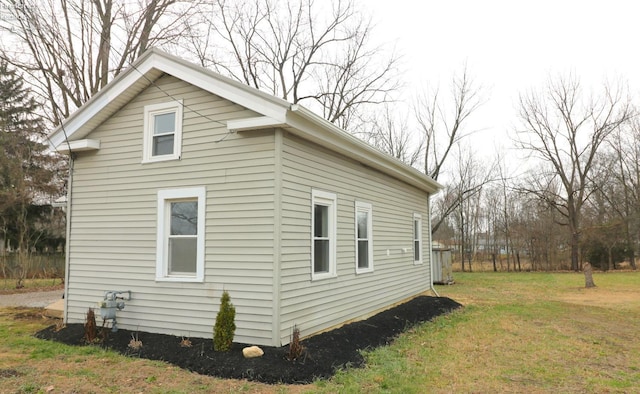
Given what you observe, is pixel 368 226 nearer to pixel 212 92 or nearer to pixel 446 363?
pixel 446 363

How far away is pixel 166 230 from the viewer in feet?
21.1

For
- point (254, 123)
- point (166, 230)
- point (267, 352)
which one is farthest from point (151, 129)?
point (267, 352)

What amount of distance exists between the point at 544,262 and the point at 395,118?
38.6 ft

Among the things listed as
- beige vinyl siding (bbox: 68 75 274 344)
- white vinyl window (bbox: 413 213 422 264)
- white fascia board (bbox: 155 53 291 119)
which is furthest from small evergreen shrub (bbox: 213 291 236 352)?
white vinyl window (bbox: 413 213 422 264)

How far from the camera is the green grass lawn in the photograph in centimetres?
458

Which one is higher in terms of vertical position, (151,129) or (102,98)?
(102,98)

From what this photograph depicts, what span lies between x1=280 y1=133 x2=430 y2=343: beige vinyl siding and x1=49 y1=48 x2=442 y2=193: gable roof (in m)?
0.29

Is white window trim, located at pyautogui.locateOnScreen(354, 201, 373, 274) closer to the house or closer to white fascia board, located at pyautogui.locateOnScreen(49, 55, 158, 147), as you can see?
the house

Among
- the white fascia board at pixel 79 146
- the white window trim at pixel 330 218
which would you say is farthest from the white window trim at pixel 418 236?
the white fascia board at pixel 79 146

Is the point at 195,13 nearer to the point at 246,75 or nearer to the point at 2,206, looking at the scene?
the point at 246,75

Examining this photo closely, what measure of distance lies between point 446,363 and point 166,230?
450 centimetres

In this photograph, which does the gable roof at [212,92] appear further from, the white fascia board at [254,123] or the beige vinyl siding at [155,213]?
the beige vinyl siding at [155,213]

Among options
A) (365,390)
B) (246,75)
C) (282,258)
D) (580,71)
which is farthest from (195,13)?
(580,71)

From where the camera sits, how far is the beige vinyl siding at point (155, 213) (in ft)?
18.7
